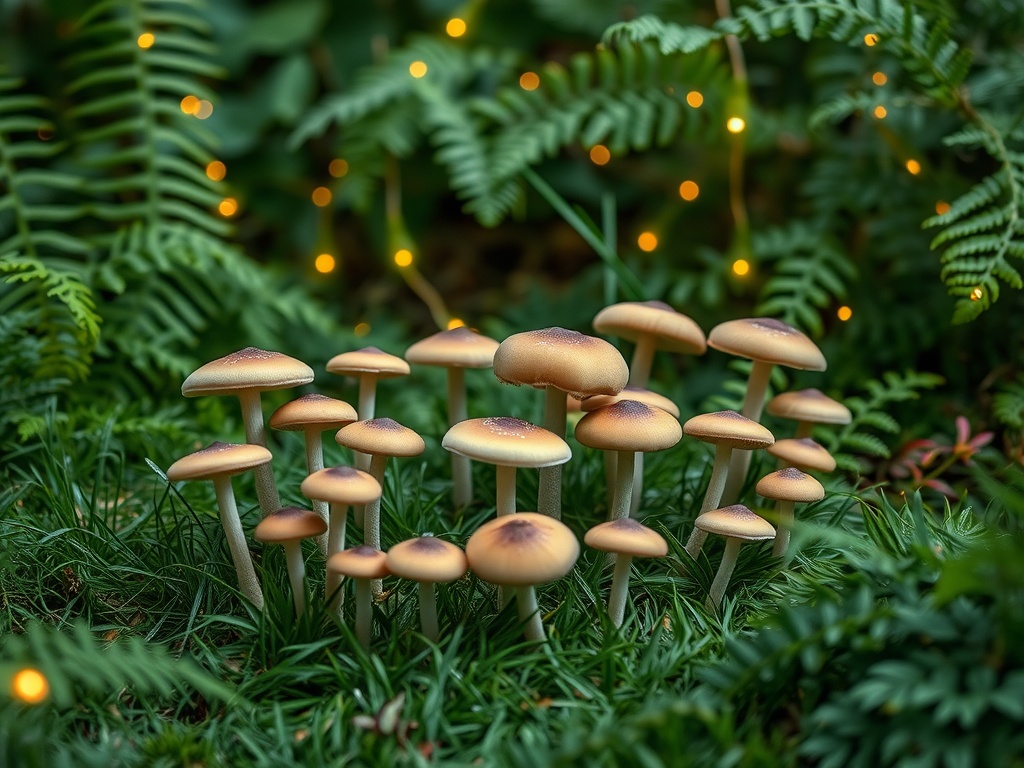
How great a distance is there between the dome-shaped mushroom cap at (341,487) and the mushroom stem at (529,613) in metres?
0.49

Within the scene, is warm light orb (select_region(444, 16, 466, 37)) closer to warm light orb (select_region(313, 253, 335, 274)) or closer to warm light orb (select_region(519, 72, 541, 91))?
warm light orb (select_region(519, 72, 541, 91))

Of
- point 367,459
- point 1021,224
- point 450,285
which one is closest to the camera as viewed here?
point 367,459

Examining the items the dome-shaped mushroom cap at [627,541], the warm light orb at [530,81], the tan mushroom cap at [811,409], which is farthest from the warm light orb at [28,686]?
the warm light orb at [530,81]

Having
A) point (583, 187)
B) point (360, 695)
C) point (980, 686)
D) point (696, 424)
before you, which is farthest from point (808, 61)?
point (360, 695)

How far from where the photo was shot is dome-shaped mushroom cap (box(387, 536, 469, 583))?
6.81ft

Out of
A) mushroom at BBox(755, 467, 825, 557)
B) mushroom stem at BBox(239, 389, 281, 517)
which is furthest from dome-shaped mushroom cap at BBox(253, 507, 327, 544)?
mushroom at BBox(755, 467, 825, 557)

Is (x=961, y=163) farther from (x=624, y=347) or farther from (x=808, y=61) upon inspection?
(x=624, y=347)

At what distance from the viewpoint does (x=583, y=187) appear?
5516 millimetres

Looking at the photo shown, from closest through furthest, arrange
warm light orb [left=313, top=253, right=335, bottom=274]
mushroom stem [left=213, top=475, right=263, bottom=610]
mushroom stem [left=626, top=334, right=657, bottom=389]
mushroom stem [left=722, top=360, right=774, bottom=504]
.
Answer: mushroom stem [left=213, top=475, right=263, bottom=610], mushroom stem [left=722, top=360, right=774, bottom=504], mushroom stem [left=626, top=334, right=657, bottom=389], warm light orb [left=313, top=253, right=335, bottom=274]

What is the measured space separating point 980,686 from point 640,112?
323 centimetres

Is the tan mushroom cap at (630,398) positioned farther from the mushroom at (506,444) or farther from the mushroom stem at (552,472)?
the mushroom at (506,444)

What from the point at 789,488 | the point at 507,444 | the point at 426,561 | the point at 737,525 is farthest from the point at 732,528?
the point at 426,561

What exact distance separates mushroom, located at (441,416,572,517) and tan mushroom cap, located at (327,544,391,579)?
1.15 feet

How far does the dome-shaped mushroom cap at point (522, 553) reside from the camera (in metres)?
2.05
